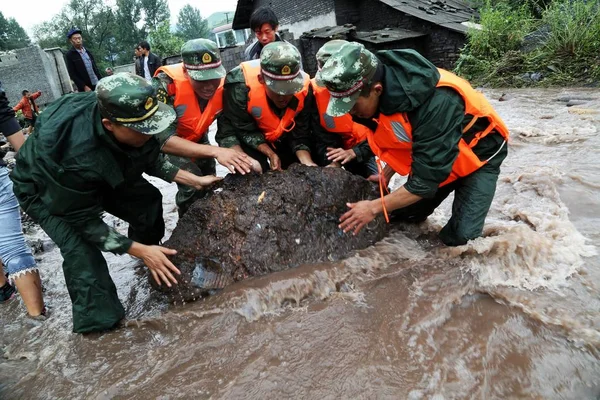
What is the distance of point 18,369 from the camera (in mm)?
2537

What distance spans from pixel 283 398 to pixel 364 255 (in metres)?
1.29

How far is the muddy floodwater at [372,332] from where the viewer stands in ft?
6.59

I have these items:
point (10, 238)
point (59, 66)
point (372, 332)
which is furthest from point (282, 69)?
point (59, 66)

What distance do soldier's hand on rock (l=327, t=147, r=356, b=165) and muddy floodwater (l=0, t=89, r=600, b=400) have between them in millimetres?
783

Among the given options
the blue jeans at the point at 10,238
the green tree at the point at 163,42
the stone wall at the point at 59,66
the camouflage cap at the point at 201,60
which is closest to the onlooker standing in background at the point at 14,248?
the blue jeans at the point at 10,238

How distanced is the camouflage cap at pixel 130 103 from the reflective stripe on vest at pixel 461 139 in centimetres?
137

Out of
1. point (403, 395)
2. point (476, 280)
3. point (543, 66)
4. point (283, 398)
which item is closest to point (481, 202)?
point (476, 280)

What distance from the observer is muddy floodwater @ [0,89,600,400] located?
201cm

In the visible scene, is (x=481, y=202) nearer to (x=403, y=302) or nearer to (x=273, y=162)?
(x=403, y=302)

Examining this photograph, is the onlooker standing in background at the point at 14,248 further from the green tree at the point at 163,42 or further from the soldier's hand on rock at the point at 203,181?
the green tree at the point at 163,42

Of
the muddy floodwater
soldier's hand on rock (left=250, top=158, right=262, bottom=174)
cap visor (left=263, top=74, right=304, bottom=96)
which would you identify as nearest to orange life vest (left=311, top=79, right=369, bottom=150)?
cap visor (left=263, top=74, right=304, bottom=96)

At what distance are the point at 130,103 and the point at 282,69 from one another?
1321 millimetres

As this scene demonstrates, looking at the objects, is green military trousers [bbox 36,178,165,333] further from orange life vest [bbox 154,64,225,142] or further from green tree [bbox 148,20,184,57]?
green tree [bbox 148,20,184,57]

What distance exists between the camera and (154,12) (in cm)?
5250
